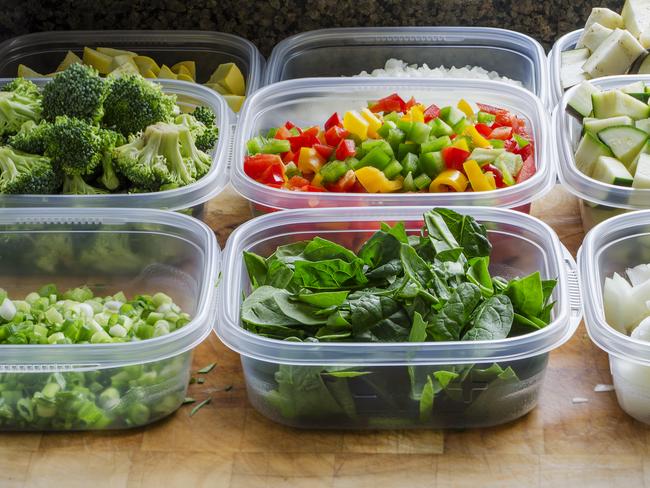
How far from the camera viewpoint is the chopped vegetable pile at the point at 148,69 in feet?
8.91

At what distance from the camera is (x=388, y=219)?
2.06 metres

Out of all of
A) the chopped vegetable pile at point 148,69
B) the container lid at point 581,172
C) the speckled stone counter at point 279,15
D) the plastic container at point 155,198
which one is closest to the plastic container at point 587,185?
the container lid at point 581,172

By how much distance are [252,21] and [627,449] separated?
5.91 feet

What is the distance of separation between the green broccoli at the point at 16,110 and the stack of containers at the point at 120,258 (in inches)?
8.2

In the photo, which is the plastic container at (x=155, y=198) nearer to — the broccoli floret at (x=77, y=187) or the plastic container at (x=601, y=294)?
the broccoli floret at (x=77, y=187)

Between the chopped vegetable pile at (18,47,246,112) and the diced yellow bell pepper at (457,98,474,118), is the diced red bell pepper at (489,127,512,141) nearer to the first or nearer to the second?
the diced yellow bell pepper at (457,98,474,118)

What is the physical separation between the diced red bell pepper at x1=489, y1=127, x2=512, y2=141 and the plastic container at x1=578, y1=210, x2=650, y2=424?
432mm

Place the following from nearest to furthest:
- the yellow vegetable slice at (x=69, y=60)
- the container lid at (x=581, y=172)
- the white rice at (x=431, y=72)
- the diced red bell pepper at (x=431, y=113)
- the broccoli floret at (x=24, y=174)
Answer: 1. the container lid at (x=581, y=172)
2. the broccoli floret at (x=24, y=174)
3. the diced red bell pepper at (x=431, y=113)
4. the white rice at (x=431, y=72)
5. the yellow vegetable slice at (x=69, y=60)

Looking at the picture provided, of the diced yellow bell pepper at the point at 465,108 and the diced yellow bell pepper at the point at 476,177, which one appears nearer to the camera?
the diced yellow bell pepper at the point at 476,177

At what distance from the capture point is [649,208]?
2037 mm

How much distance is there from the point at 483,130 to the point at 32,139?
1.09 metres

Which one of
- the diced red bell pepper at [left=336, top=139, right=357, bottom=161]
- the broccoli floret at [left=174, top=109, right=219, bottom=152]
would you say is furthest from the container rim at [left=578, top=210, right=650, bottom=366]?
the broccoli floret at [left=174, top=109, right=219, bottom=152]

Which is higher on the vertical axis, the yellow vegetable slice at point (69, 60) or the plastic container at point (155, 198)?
the yellow vegetable slice at point (69, 60)

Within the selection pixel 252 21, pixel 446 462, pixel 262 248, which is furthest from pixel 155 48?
pixel 446 462
